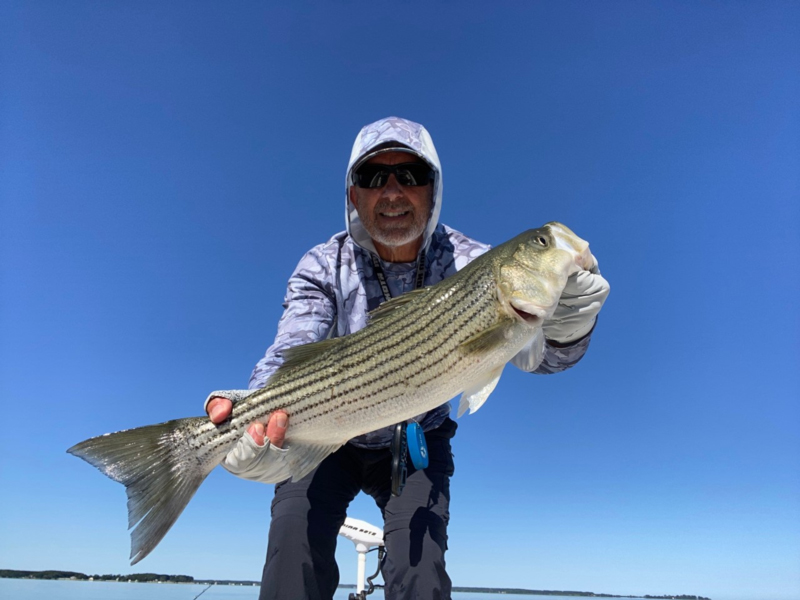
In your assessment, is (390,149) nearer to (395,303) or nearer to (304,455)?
(395,303)

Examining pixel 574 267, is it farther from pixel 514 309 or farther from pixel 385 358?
pixel 385 358

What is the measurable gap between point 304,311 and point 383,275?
48.6 inches

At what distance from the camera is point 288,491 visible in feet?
18.2

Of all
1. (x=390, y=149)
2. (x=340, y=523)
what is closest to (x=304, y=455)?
(x=340, y=523)

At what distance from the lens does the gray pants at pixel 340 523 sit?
193 inches

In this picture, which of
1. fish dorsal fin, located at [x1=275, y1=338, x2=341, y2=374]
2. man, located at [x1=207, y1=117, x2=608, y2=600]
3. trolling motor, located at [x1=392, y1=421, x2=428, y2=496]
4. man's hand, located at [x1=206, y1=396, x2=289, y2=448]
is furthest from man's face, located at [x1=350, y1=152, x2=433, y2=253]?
man's hand, located at [x1=206, y1=396, x2=289, y2=448]

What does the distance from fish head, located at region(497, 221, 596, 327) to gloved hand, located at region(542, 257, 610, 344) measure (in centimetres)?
22

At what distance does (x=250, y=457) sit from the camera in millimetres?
4582

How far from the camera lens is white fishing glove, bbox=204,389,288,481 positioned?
457 centimetres

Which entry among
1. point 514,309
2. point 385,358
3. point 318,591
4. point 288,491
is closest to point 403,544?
point 318,591

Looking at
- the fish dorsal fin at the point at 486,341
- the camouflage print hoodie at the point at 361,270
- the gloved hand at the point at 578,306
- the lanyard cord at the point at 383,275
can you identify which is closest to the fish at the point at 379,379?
the fish dorsal fin at the point at 486,341

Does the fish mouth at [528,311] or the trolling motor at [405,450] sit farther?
the trolling motor at [405,450]

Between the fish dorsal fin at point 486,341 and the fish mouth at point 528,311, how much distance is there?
8.2 inches

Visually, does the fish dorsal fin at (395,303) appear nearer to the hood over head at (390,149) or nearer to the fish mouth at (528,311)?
the fish mouth at (528,311)
